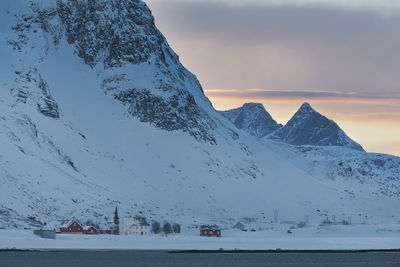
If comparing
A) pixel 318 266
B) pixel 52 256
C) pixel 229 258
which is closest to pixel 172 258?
pixel 229 258

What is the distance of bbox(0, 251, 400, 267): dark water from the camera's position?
162 m

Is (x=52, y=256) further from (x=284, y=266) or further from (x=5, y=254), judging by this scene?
(x=284, y=266)

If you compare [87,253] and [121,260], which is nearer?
[121,260]

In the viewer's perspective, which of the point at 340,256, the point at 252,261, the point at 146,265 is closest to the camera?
the point at 146,265

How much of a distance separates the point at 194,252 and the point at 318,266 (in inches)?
1765

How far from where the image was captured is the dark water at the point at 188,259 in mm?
162375

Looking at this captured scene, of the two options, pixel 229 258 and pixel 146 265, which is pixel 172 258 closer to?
pixel 229 258

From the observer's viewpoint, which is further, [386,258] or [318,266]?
[386,258]

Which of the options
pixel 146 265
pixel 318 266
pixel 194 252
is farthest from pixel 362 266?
pixel 194 252

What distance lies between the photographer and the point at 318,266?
160 meters

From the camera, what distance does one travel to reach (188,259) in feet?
582

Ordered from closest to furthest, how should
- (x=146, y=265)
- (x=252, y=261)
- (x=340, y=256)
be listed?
(x=146, y=265) < (x=252, y=261) < (x=340, y=256)

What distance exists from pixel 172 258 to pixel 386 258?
3817 cm

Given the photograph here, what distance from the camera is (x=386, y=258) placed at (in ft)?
589
